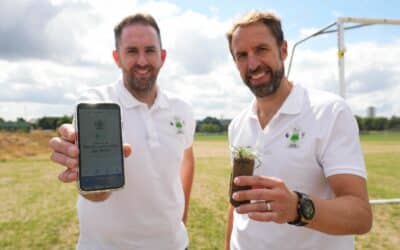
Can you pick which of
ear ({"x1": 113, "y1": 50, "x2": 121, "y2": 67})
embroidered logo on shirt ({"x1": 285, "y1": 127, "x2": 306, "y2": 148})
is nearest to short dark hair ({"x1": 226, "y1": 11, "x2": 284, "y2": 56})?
embroidered logo on shirt ({"x1": 285, "y1": 127, "x2": 306, "y2": 148})

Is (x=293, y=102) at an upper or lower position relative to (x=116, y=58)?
lower

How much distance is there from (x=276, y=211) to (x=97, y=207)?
5.18 feet

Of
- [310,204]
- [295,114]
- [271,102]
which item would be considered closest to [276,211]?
[310,204]

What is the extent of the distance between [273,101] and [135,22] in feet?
4.07

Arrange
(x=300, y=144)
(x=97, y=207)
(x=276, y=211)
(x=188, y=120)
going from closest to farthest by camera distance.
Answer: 1. (x=276, y=211)
2. (x=300, y=144)
3. (x=97, y=207)
4. (x=188, y=120)

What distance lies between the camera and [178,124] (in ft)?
10.9

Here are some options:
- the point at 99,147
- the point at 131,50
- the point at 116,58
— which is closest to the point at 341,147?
the point at 99,147

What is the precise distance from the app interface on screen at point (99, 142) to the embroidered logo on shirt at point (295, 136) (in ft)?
3.11

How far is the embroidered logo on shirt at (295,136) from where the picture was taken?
7.69 feet

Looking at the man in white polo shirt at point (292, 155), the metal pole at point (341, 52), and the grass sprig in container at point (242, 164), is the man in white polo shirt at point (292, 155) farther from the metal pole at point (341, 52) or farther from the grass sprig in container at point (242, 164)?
the metal pole at point (341, 52)

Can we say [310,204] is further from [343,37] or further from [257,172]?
[343,37]

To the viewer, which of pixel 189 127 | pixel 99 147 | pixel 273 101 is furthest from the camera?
pixel 189 127

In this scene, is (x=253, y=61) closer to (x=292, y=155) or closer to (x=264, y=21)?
(x=264, y=21)

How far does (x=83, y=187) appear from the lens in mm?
2049
